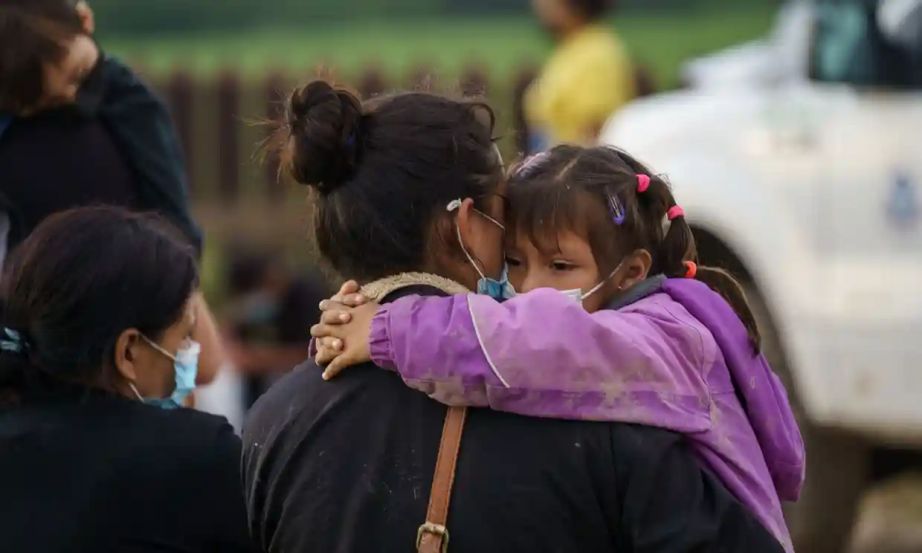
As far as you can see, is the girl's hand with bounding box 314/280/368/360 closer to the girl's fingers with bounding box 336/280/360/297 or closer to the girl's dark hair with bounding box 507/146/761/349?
the girl's fingers with bounding box 336/280/360/297

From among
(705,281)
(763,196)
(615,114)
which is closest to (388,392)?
(705,281)

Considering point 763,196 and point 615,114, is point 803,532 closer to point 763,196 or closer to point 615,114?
point 763,196

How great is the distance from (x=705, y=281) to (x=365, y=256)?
0.55 meters

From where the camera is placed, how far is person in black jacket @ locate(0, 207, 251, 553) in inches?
102

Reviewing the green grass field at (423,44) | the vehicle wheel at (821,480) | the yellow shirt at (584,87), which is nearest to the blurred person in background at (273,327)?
the yellow shirt at (584,87)

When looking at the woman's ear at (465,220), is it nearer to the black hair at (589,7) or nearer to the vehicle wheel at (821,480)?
the vehicle wheel at (821,480)

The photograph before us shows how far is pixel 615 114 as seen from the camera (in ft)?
23.5

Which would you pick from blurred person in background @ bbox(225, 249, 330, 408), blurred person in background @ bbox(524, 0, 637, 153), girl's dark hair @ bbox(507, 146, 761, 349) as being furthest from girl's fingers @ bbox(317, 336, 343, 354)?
blurred person in background @ bbox(225, 249, 330, 408)

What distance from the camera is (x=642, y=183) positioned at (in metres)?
2.33

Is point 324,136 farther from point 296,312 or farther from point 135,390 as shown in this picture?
point 296,312

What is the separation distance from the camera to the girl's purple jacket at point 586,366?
81.2 inches

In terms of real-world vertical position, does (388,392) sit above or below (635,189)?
below

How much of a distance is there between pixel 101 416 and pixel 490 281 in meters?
0.76

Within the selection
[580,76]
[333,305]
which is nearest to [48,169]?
[333,305]
